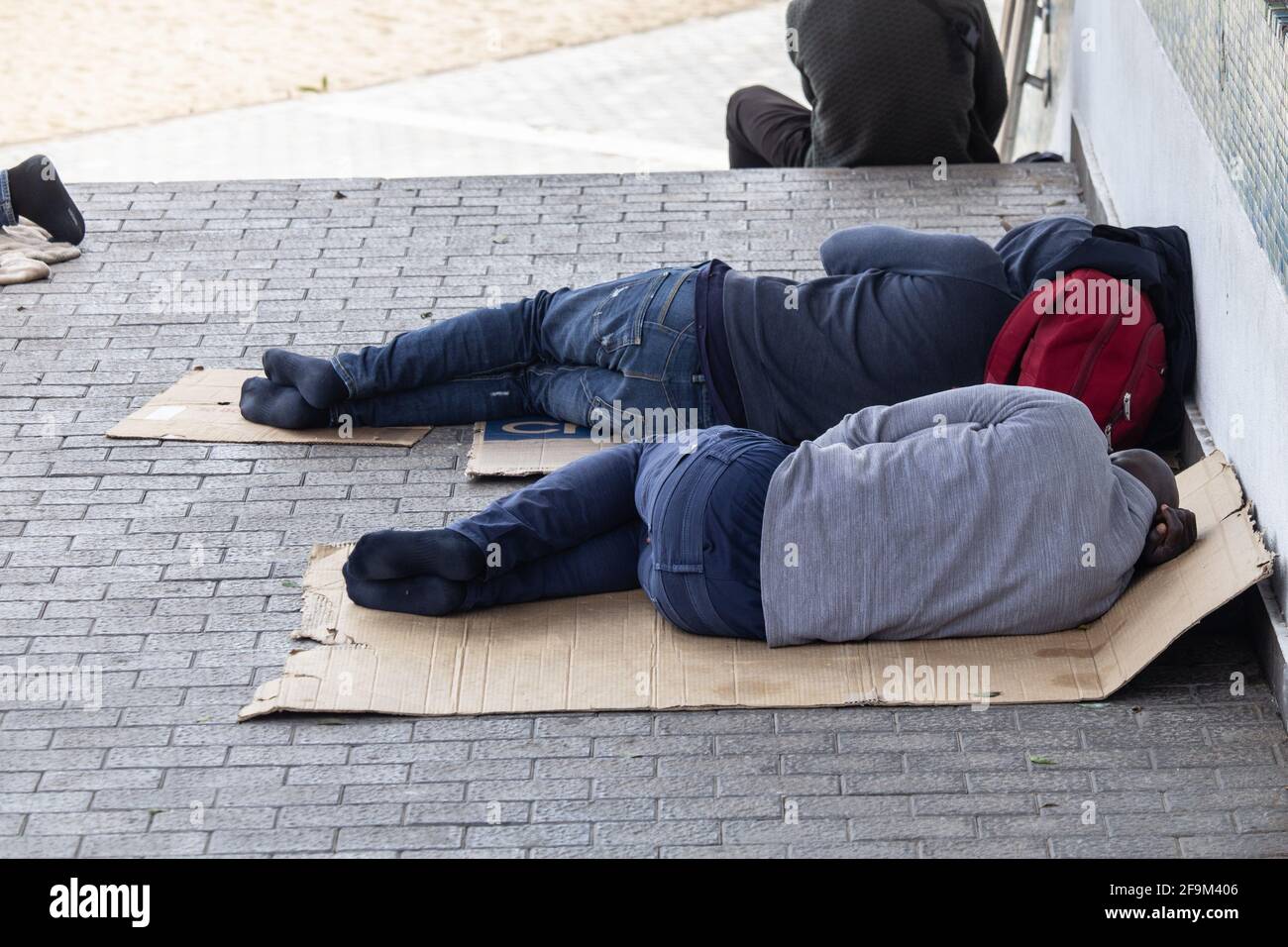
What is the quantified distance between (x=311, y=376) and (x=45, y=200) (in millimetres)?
1758

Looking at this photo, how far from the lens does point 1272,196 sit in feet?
10.5

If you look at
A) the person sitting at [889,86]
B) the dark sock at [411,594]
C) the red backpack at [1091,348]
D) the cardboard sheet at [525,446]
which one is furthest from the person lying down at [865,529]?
the person sitting at [889,86]

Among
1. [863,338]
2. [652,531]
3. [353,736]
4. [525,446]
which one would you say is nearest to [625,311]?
[525,446]

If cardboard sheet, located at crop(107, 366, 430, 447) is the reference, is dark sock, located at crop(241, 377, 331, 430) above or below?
above

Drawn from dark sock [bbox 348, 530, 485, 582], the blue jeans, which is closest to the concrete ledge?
A: the blue jeans

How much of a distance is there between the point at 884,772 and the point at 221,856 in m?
1.20

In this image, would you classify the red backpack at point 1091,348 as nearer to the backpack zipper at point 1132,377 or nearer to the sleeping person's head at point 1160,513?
the backpack zipper at point 1132,377

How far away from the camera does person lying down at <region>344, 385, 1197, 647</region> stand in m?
3.06

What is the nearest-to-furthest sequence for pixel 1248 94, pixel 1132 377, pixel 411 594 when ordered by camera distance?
pixel 411 594 → pixel 1248 94 → pixel 1132 377

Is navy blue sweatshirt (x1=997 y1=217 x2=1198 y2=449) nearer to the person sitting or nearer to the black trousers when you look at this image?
the person sitting

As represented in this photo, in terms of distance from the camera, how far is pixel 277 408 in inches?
162

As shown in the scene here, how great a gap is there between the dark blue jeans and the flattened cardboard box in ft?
0.26

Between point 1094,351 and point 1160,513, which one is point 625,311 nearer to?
point 1094,351

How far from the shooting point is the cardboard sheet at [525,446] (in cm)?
395
